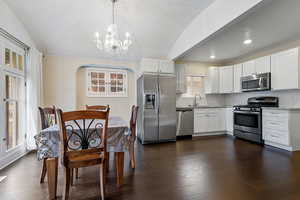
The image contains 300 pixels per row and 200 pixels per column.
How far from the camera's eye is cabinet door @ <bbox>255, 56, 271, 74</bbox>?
3850 mm

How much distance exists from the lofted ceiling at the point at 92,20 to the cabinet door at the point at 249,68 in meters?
2.24

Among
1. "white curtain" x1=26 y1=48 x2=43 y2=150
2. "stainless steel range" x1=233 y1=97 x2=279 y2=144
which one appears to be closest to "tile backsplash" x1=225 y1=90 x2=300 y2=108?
"stainless steel range" x1=233 y1=97 x2=279 y2=144

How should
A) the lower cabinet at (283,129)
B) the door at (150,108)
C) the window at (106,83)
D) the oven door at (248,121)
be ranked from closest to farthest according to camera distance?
the lower cabinet at (283,129) → the oven door at (248,121) → the door at (150,108) → the window at (106,83)

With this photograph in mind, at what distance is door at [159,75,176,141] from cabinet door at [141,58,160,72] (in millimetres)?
397

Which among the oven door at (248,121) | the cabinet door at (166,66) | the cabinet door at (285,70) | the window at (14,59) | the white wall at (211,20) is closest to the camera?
the white wall at (211,20)

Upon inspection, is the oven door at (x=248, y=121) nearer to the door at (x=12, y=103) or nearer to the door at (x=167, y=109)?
the door at (x=167, y=109)

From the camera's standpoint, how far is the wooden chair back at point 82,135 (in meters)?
1.49

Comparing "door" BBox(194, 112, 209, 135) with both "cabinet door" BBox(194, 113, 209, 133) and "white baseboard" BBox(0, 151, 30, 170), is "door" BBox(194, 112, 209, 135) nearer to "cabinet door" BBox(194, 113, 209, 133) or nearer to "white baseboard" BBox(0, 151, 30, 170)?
"cabinet door" BBox(194, 113, 209, 133)

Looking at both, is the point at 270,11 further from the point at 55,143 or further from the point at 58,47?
the point at 58,47

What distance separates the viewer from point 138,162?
277cm

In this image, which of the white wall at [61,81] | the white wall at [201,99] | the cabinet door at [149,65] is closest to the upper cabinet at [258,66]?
the white wall at [201,99]

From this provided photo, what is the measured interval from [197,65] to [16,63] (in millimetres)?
4930

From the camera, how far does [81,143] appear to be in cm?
172

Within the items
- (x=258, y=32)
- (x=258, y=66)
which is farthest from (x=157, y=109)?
(x=258, y=66)
